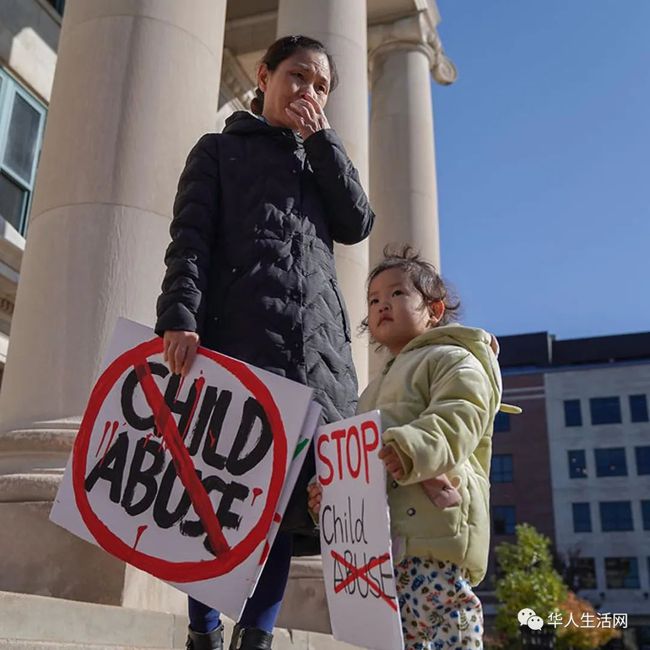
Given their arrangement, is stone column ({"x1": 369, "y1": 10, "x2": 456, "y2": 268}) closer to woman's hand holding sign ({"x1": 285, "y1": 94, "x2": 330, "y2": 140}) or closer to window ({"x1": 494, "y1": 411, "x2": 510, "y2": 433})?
woman's hand holding sign ({"x1": 285, "y1": 94, "x2": 330, "y2": 140})

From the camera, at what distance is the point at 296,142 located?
14.1 ft

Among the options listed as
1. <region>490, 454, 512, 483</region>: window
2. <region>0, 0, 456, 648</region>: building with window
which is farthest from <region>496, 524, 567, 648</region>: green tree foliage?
<region>0, 0, 456, 648</region>: building with window

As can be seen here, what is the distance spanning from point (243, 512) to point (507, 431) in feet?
243

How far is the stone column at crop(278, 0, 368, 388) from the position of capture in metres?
11.0

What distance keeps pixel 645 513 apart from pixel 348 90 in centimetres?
6584

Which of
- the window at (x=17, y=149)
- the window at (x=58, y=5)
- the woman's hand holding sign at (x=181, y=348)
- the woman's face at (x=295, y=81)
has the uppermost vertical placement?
the window at (x=58, y=5)

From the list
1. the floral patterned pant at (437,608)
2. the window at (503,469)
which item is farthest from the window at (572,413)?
the floral patterned pant at (437,608)

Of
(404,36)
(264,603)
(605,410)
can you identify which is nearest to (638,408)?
(605,410)

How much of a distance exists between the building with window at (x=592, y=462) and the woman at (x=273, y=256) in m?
67.3

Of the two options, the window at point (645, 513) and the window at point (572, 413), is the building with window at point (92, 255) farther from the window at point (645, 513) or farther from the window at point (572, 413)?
the window at point (572, 413)

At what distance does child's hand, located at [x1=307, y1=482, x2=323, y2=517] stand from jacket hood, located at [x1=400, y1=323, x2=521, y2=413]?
709 millimetres

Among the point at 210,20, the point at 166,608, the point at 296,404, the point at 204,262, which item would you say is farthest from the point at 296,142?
the point at 210,20

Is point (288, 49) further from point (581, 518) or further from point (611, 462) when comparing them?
point (611, 462)

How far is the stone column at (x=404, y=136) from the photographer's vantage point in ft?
50.7
